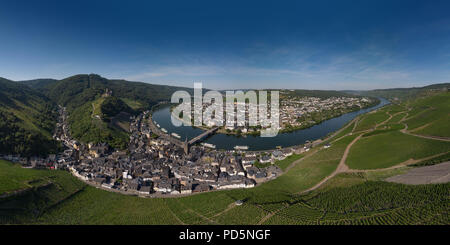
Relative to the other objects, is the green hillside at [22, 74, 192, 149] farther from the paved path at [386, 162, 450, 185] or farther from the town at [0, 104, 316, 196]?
the paved path at [386, 162, 450, 185]

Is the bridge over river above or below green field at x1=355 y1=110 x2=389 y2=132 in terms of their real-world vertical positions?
below

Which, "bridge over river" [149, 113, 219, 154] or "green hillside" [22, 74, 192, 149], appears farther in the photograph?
"green hillside" [22, 74, 192, 149]

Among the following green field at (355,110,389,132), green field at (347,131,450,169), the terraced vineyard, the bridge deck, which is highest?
green field at (355,110,389,132)

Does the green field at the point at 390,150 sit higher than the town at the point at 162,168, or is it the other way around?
the green field at the point at 390,150

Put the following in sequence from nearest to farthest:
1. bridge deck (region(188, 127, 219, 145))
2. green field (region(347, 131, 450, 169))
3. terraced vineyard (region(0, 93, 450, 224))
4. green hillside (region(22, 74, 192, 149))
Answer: terraced vineyard (region(0, 93, 450, 224))
green field (region(347, 131, 450, 169))
green hillside (region(22, 74, 192, 149))
bridge deck (region(188, 127, 219, 145))

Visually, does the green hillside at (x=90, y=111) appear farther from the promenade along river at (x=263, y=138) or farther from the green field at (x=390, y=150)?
the green field at (x=390, y=150)

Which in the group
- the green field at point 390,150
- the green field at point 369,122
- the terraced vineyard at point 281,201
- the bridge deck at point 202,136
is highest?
the green field at point 369,122

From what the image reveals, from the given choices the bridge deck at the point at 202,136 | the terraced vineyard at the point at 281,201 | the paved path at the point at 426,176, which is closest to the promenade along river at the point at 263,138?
the bridge deck at the point at 202,136

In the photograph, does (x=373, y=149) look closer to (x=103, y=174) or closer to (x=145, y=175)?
(x=145, y=175)

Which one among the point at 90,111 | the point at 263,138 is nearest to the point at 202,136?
the point at 263,138

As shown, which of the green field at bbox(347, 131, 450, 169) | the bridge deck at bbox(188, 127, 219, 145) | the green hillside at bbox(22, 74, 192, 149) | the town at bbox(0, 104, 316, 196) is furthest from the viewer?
the bridge deck at bbox(188, 127, 219, 145)

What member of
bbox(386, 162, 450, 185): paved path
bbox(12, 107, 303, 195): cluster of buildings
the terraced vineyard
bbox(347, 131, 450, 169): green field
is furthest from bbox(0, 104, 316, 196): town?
bbox(386, 162, 450, 185): paved path
